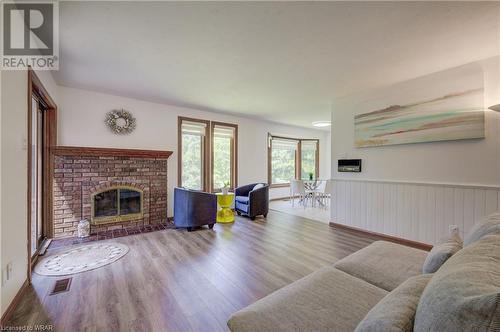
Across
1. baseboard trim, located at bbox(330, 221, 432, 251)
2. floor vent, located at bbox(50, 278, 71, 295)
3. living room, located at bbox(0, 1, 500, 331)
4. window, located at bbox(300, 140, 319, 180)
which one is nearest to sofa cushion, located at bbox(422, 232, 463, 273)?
living room, located at bbox(0, 1, 500, 331)

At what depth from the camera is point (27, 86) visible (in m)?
2.12

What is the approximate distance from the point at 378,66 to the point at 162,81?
3.13 m

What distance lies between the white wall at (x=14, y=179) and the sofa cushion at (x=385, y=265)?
2600mm

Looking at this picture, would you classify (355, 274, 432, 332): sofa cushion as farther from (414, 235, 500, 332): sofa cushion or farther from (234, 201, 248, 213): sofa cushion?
(234, 201, 248, 213): sofa cushion

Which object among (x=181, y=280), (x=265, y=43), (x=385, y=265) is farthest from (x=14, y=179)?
(x=385, y=265)

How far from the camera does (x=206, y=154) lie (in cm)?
532

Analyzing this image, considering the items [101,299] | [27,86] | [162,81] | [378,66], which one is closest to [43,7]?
[27,86]

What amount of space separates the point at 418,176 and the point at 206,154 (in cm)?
418

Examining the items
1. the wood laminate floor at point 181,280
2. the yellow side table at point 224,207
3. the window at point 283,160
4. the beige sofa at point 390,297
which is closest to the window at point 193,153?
the yellow side table at point 224,207

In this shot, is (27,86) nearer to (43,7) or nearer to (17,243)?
(43,7)

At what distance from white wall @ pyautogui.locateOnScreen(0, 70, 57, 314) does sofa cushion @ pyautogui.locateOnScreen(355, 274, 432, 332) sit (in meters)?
2.41

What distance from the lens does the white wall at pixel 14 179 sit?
1657 mm

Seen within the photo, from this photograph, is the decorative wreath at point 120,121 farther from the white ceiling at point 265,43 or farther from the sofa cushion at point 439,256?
the sofa cushion at point 439,256

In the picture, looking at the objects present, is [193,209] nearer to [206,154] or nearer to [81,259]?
[81,259]
